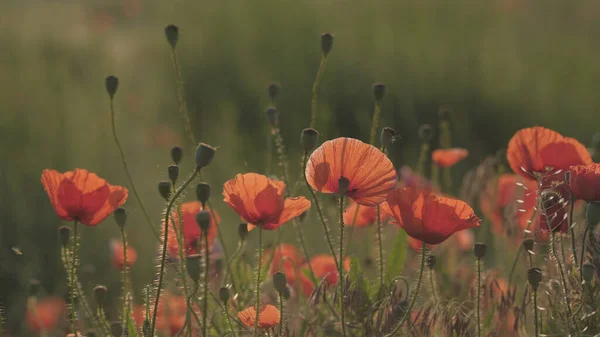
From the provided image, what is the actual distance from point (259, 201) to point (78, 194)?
292 millimetres

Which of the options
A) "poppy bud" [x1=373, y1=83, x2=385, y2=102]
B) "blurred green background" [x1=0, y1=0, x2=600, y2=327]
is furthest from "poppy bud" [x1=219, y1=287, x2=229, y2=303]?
"blurred green background" [x1=0, y1=0, x2=600, y2=327]

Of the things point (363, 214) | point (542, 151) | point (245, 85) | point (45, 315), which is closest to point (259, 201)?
point (542, 151)

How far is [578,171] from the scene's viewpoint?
3.88 ft

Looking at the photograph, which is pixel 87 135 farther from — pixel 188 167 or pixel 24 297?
pixel 24 297

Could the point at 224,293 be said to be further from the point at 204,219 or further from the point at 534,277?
the point at 534,277

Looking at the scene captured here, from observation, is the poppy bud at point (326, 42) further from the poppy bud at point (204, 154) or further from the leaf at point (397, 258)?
the poppy bud at point (204, 154)

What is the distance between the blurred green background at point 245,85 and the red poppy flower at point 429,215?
1.40 metres

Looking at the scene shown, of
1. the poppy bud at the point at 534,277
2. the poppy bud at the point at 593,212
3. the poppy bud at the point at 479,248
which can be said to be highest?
the poppy bud at the point at 593,212

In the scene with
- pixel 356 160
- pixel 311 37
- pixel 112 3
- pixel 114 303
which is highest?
pixel 112 3

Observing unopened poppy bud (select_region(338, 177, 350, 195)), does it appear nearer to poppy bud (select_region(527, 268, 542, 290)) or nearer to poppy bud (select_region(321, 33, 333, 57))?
poppy bud (select_region(527, 268, 542, 290))

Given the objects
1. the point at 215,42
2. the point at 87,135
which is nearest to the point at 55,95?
the point at 87,135

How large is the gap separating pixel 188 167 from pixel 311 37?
7.02ft

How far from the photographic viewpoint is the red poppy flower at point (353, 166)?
46.5 inches

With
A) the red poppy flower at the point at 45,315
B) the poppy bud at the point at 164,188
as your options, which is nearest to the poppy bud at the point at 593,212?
the poppy bud at the point at 164,188
